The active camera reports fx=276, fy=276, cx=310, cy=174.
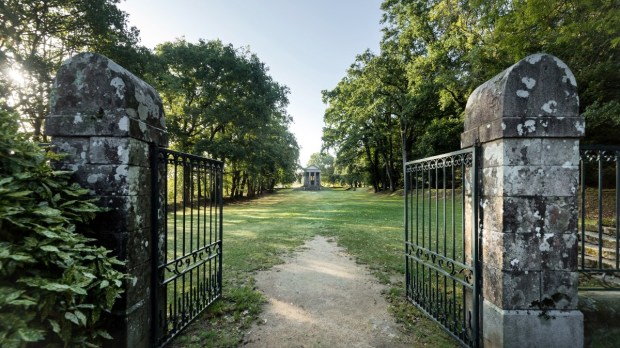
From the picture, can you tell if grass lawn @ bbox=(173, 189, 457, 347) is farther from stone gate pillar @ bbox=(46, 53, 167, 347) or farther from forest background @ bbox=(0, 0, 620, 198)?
forest background @ bbox=(0, 0, 620, 198)

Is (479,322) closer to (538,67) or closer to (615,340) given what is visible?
(615,340)

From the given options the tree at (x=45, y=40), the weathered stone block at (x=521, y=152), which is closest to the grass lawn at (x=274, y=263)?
the weathered stone block at (x=521, y=152)

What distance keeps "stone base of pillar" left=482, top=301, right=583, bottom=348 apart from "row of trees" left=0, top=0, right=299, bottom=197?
9.30m

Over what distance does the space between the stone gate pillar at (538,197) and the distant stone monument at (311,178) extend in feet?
195

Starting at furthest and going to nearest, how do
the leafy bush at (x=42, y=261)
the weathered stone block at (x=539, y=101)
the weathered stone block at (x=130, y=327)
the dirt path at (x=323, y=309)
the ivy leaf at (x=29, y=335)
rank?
the dirt path at (x=323, y=309)
the weathered stone block at (x=539, y=101)
the weathered stone block at (x=130, y=327)
the leafy bush at (x=42, y=261)
the ivy leaf at (x=29, y=335)

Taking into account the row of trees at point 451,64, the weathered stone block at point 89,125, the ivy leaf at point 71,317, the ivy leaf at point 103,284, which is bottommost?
the ivy leaf at point 71,317

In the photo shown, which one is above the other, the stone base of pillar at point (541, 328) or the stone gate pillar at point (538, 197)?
the stone gate pillar at point (538, 197)

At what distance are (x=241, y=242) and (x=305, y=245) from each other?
212cm

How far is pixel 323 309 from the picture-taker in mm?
4395

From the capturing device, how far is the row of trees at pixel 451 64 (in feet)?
28.2

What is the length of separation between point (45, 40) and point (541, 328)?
744 inches

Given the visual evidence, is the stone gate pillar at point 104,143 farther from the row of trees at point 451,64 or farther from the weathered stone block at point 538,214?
the row of trees at point 451,64

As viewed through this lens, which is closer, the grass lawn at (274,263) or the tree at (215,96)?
the grass lawn at (274,263)

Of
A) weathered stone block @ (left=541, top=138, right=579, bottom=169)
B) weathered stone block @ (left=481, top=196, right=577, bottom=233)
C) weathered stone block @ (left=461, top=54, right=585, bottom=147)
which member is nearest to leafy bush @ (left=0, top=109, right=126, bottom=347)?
weathered stone block @ (left=481, top=196, right=577, bottom=233)
